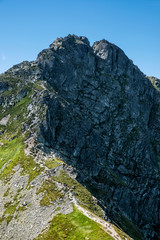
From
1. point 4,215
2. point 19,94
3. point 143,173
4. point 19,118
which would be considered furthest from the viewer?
point 143,173

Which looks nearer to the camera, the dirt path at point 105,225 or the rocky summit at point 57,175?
the dirt path at point 105,225

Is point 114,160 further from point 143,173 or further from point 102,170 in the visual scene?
point 102,170

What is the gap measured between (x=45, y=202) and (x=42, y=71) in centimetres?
14011

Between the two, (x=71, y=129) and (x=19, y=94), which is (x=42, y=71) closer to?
(x=19, y=94)

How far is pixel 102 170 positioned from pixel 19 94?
81042 millimetres

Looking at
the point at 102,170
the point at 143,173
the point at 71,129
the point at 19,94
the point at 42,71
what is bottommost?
the point at 143,173

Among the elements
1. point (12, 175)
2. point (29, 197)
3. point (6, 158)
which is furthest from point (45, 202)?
point (6, 158)

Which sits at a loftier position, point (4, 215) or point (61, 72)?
point (61, 72)

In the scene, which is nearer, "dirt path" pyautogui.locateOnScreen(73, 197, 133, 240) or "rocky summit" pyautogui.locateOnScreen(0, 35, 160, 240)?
"dirt path" pyautogui.locateOnScreen(73, 197, 133, 240)

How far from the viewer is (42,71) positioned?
18338cm

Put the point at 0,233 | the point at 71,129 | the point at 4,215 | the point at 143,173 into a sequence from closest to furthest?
the point at 0,233, the point at 4,215, the point at 71,129, the point at 143,173

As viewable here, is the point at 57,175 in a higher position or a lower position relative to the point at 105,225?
higher

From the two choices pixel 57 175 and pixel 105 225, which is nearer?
pixel 105 225

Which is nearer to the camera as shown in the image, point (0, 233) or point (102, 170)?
point (0, 233)
